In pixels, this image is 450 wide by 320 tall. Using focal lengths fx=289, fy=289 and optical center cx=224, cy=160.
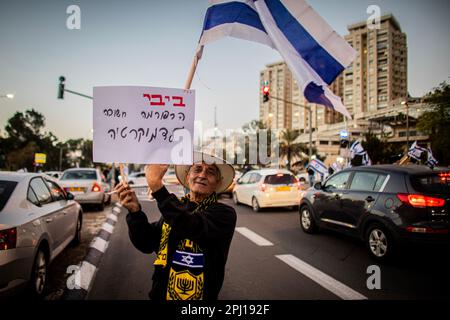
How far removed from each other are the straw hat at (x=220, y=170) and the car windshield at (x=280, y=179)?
9.02 m

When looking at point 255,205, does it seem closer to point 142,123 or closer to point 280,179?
point 280,179

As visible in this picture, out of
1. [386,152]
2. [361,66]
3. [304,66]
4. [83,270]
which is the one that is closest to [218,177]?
[304,66]

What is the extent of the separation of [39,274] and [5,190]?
44.0 inches

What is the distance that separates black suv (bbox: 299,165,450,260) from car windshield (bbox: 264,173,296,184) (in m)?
4.50

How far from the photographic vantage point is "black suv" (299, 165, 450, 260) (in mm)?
4523

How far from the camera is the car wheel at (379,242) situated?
4930mm

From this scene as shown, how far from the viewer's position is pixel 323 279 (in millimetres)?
4277

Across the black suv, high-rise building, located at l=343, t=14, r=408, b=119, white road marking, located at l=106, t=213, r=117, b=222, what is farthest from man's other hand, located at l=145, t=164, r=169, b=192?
high-rise building, located at l=343, t=14, r=408, b=119

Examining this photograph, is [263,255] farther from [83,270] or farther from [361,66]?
[361,66]

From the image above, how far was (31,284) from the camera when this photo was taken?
3.28 meters

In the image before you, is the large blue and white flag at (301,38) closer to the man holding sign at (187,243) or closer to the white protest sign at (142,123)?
the white protest sign at (142,123)

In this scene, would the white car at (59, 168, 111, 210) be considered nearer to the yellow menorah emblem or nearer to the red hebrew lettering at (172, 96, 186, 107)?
the yellow menorah emblem

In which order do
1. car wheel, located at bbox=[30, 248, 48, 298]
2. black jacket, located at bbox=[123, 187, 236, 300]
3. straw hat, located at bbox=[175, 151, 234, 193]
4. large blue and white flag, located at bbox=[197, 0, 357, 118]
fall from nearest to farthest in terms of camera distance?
1. black jacket, located at bbox=[123, 187, 236, 300]
2. straw hat, located at bbox=[175, 151, 234, 193]
3. large blue and white flag, located at bbox=[197, 0, 357, 118]
4. car wheel, located at bbox=[30, 248, 48, 298]

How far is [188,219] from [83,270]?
3.88 m
